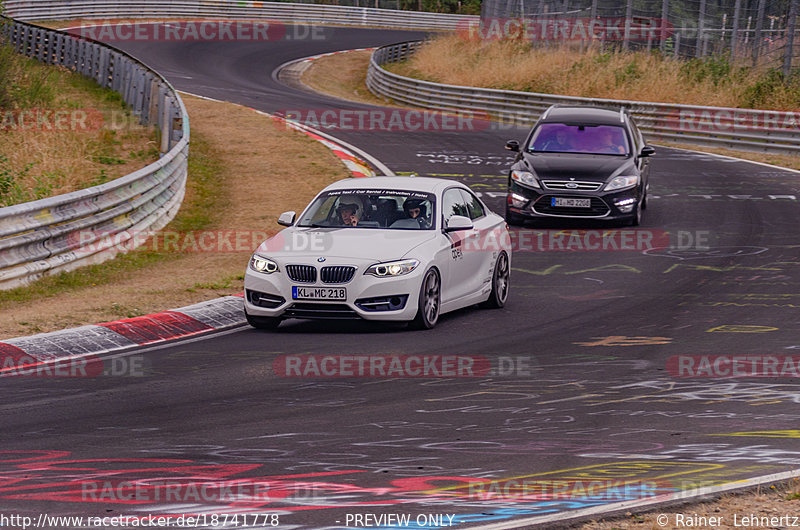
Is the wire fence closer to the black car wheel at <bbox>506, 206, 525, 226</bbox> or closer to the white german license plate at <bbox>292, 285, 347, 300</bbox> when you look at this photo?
the black car wheel at <bbox>506, 206, 525, 226</bbox>

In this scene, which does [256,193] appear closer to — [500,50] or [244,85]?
[244,85]

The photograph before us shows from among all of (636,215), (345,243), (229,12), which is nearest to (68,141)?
(636,215)

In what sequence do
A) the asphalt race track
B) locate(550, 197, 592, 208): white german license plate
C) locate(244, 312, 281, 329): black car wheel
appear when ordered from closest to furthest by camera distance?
1. the asphalt race track
2. locate(244, 312, 281, 329): black car wheel
3. locate(550, 197, 592, 208): white german license plate

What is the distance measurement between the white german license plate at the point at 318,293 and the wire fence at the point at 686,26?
25064 mm

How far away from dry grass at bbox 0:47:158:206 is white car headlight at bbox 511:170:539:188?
7123 millimetres

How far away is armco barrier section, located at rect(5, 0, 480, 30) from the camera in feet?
194

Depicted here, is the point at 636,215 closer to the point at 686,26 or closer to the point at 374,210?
the point at 374,210

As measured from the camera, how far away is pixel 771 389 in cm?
912

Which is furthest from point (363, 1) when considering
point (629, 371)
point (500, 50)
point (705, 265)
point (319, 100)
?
point (629, 371)

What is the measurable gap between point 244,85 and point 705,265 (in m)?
29.8

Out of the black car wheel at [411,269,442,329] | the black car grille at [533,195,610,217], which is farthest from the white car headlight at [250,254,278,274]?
the black car grille at [533,195,610,217]

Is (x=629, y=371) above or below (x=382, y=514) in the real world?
below

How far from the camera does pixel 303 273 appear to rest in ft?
38.8

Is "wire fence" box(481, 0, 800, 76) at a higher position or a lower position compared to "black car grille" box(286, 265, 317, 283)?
higher
